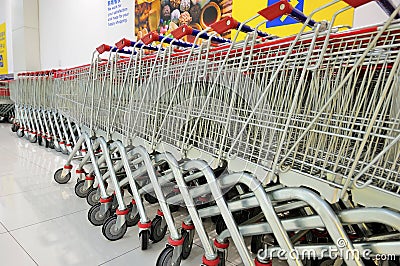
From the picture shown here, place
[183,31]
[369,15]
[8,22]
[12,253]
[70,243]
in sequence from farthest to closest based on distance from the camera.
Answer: [8,22] < [369,15] < [70,243] < [12,253] < [183,31]

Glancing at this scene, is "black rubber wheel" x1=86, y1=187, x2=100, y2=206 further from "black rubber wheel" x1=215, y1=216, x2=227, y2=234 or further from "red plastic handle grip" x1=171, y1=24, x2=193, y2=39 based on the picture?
"red plastic handle grip" x1=171, y1=24, x2=193, y2=39

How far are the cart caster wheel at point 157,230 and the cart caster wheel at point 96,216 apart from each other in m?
0.38

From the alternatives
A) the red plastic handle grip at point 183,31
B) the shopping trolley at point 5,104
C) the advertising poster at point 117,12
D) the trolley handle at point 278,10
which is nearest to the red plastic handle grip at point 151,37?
the red plastic handle grip at point 183,31

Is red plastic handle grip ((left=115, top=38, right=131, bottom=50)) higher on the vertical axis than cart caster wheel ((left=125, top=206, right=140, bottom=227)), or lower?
higher

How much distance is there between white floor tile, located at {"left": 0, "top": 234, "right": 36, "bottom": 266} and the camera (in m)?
1.40

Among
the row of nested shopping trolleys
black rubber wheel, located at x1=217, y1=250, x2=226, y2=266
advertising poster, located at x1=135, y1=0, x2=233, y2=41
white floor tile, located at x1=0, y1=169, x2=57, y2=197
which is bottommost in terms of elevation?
white floor tile, located at x1=0, y1=169, x2=57, y2=197

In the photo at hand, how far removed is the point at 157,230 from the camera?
63.9 inches

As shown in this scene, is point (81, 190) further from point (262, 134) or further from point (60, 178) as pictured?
point (262, 134)

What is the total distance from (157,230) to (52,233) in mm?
628

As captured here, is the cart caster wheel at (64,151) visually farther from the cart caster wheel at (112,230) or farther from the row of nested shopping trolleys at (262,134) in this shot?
the cart caster wheel at (112,230)

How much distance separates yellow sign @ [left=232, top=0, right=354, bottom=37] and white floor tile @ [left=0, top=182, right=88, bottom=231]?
184 centimetres

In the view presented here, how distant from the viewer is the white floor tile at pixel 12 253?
1.40 meters

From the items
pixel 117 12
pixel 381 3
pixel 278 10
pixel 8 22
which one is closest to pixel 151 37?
pixel 278 10

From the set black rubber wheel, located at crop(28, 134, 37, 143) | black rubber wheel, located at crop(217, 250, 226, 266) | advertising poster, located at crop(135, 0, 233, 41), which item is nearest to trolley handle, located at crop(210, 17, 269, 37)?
black rubber wheel, located at crop(217, 250, 226, 266)
